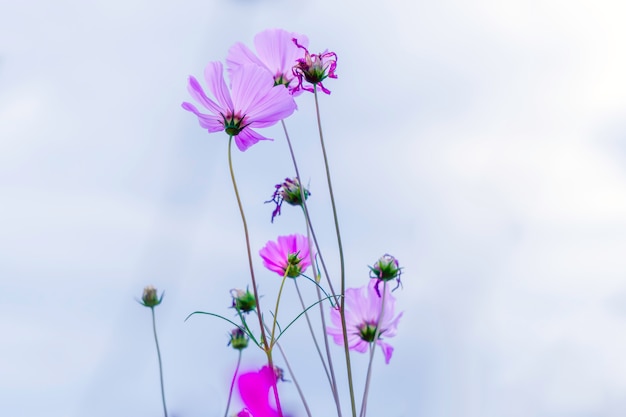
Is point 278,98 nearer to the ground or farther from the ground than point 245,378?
farther from the ground

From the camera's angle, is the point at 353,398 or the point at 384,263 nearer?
the point at 353,398

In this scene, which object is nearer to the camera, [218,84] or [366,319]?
[218,84]

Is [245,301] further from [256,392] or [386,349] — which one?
[256,392]

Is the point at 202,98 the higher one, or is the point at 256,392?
the point at 202,98

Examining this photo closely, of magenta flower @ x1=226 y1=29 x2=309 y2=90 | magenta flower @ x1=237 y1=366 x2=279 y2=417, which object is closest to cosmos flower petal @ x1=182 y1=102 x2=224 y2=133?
magenta flower @ x1=226 y1=29 x2=309 y2=90

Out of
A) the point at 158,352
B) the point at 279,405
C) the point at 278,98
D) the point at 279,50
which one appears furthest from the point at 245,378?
the point at 158,352

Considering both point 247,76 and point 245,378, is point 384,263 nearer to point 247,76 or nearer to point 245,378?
point 247,76

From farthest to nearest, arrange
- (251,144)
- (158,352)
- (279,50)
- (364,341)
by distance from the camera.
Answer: (158,352) → (364,341) → (279,50) → (251,144)

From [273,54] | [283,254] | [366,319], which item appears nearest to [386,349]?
[366,319]

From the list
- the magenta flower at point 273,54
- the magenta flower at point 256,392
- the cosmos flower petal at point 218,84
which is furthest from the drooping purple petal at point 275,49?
the magenta flower at point 256,392
